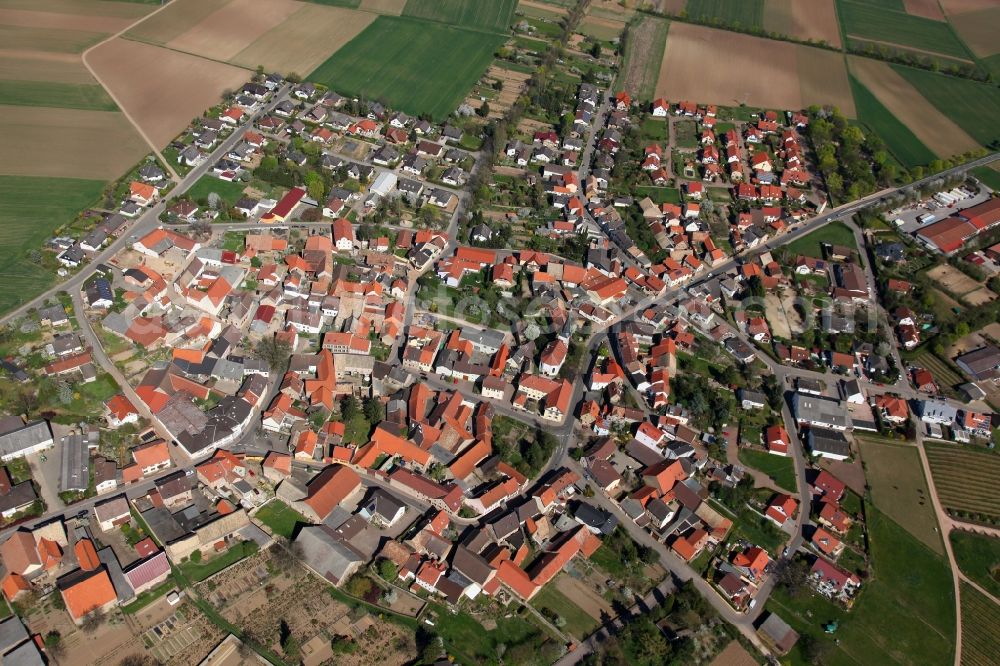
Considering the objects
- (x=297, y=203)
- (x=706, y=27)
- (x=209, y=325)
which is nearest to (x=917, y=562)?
(x=209, y=325)

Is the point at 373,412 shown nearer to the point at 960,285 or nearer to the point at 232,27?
the point at 960,285

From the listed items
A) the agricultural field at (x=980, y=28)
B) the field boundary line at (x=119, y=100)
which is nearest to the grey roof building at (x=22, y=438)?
the field boundary line at (x=119, y=100)

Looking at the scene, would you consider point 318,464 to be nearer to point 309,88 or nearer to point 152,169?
point 152,169

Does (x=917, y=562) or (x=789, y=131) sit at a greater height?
(x=789, y=131)

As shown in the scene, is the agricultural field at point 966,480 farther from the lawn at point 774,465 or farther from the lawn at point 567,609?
the lawn at point 567,609

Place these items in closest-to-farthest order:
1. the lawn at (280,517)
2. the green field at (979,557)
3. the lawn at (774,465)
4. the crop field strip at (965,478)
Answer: the lawn at (280,517)
the green field at (979,557)
the lawn at (774,465)
the crop field strip at (965,478)

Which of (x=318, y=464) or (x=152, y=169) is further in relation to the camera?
(x=152, y=169)

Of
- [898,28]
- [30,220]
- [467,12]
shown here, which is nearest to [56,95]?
[30,220]
